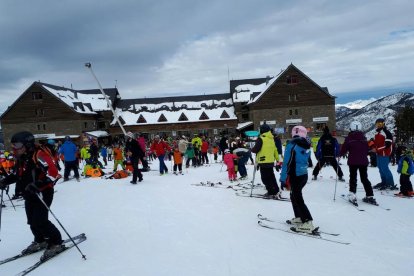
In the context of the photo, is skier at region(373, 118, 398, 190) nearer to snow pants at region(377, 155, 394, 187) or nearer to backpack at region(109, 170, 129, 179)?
snow pants at region(377, 155, 394, 187)

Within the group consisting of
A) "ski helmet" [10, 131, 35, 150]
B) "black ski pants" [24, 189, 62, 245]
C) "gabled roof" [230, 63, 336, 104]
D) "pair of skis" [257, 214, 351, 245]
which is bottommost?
"pair of skis" [257, 214, 351, 245]

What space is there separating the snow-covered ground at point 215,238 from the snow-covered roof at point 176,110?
42034 mm

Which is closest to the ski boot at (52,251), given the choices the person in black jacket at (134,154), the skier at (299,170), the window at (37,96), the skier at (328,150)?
the skier at (299,170)

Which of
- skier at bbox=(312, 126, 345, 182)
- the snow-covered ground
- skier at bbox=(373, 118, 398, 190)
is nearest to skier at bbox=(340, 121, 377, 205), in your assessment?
the snow-covered ground

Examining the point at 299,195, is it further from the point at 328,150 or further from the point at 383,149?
the point at 328,150

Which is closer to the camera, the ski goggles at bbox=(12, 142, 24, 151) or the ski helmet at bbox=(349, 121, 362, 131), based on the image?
the ski goggles at bbox=(12, 142, 24, 151)

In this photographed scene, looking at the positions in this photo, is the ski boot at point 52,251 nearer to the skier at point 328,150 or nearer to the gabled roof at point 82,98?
the skier at point 328,150

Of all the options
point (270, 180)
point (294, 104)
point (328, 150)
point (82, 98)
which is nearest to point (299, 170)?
point (270, 180)

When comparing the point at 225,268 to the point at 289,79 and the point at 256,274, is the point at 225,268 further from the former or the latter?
the point at 289,79

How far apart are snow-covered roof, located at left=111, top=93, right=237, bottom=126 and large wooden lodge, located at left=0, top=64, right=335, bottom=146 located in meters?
0.17

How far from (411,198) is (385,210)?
165cm

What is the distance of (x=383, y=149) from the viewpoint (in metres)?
8.14

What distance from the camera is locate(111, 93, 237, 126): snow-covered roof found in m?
50.2

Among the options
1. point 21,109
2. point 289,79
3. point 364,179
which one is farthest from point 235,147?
point 21,109
